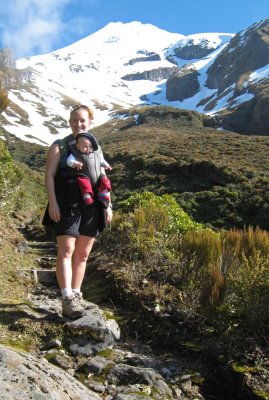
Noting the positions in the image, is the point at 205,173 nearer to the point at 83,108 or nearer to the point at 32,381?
the point at 83,108

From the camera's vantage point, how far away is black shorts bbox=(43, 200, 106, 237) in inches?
138

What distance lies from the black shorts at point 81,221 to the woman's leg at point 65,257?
0.05 metres

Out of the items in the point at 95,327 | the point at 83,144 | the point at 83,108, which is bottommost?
the point at 95,327

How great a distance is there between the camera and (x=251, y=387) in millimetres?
2887

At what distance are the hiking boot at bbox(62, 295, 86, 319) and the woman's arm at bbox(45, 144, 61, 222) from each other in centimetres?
65

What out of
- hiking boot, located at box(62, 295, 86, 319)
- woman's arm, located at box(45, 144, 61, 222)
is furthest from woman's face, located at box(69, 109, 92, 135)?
hiking boot, located at box(62, 295, 86, 319)

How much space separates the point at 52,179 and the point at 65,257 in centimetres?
63

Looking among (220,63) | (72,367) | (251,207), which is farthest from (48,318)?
(220,63)

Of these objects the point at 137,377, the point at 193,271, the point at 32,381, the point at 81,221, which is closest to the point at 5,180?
the point at 193,271

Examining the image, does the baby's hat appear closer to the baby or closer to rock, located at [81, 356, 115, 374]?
the baby

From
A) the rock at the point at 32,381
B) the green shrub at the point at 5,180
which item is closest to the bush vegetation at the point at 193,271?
the rock at the point at 32,381

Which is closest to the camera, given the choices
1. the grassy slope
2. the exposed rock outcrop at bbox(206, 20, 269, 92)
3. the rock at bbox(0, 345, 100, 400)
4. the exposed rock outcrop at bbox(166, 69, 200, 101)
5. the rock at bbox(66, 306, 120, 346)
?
the rock at bbox(0, 345, 100, 400)

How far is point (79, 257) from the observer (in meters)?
3.75

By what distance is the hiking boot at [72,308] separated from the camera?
11.6 ft
